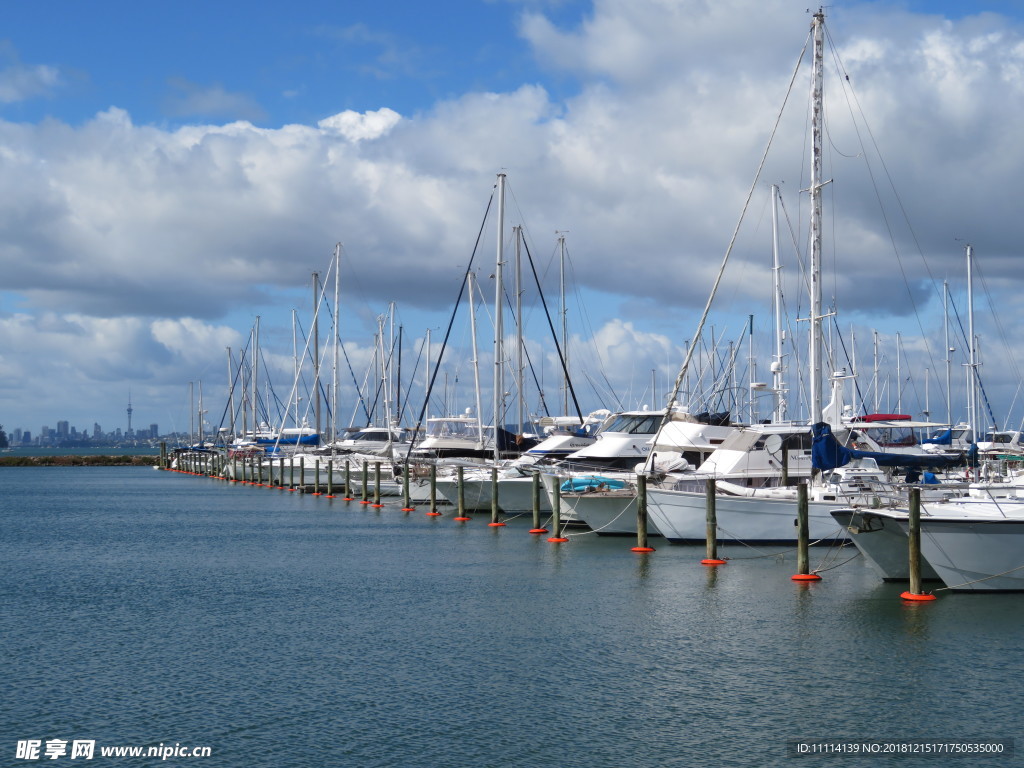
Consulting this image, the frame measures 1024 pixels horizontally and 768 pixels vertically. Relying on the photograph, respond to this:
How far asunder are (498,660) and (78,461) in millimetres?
172277

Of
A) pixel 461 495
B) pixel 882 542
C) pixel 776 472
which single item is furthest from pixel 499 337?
pixel 882 542

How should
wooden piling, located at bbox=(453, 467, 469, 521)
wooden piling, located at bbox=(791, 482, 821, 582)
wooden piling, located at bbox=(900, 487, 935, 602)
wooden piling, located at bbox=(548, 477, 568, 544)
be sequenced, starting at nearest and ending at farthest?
wooden piling, located at bbox=(900, 487, 935, 602), wooden piling, located at bbox=(791, 482, 821, 582), wooden piling, located at bbox=(548, 477, 568, 544), wooden piling, located at bbox=(453, 467, 469, 521)

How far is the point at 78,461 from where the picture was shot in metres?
180

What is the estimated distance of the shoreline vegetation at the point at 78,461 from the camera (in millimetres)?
174500

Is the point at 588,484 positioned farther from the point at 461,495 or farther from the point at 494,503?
the point at 461,495

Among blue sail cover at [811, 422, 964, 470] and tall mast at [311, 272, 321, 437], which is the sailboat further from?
tall mast at [311, 272, 321, 437]

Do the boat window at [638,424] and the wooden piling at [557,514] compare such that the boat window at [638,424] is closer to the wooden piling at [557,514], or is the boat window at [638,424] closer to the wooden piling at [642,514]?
the wooden piling at [557,514]

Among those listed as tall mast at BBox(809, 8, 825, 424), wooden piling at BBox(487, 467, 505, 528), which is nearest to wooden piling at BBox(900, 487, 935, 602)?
tall mast at BBox(809, 8, 825, 424)

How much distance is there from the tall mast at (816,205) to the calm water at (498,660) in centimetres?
589

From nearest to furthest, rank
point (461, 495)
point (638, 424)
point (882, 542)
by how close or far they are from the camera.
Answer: point (882, 542), point (638, 424), point (461, 495)

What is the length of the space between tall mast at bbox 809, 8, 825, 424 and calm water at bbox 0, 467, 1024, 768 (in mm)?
5894

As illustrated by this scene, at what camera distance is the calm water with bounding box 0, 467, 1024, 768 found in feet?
56.4
